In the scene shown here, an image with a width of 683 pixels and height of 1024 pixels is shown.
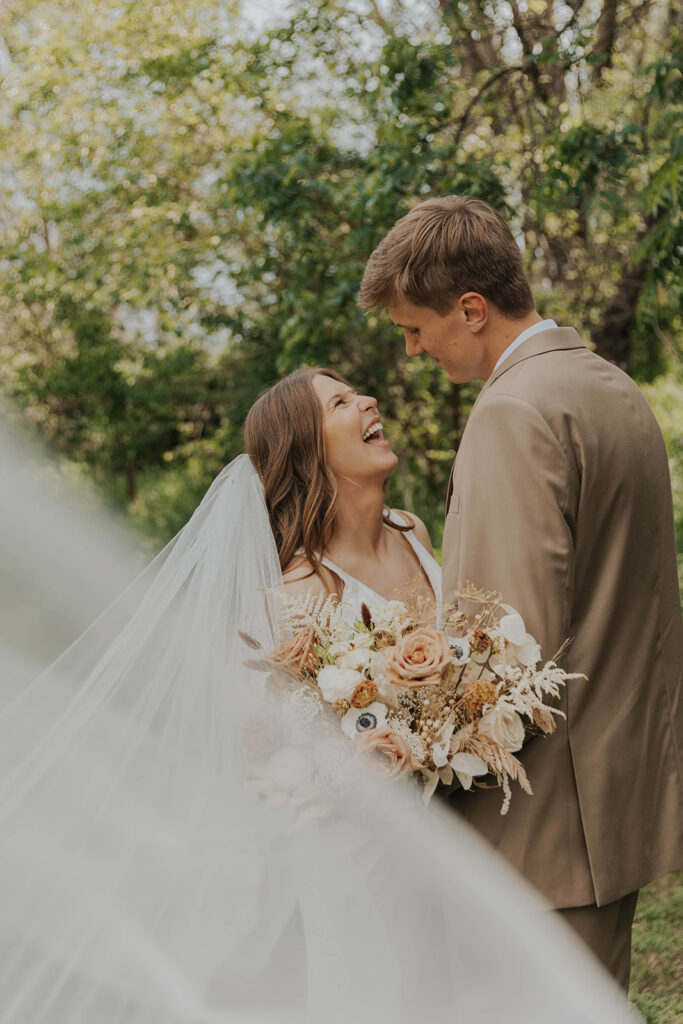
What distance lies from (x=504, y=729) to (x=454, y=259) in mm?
1048

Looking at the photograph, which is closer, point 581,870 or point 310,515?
point 581,870

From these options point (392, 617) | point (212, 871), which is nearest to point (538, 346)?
point (392, 617)

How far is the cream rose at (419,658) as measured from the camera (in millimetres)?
1838

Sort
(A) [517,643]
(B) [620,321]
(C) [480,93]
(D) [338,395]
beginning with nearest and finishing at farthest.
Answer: (A) [517,643]
(D) [338,395]
(C) [480,93]
(B) [620,321]

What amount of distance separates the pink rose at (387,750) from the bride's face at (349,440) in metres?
1.05

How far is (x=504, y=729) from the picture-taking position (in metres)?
1.89

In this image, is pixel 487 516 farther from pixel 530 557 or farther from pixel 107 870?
pixel 107 870

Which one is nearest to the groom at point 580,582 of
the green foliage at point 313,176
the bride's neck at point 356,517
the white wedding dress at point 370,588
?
the white wedding dress at point 370,588

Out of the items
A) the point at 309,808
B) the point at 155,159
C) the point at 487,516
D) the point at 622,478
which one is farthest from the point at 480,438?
the point at 155,159

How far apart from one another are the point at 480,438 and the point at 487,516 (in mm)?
164

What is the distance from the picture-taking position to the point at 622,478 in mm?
1996

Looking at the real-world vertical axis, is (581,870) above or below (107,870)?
below

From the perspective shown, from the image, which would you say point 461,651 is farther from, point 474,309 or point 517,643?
point 474,309

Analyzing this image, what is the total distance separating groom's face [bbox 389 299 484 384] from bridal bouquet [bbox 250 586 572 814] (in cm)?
64
